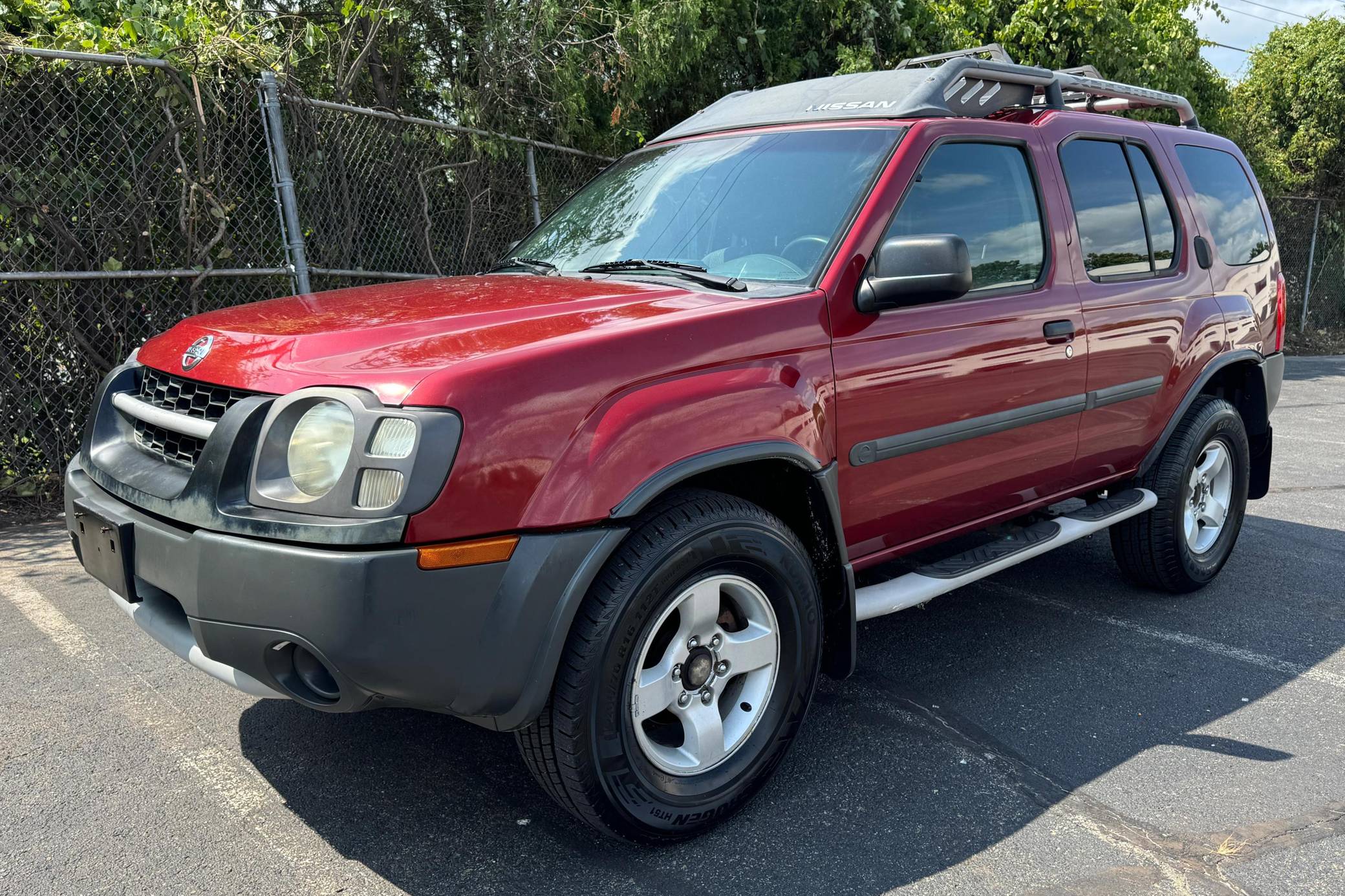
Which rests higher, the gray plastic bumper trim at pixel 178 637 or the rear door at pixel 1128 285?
the rear door at pixel 1128 285

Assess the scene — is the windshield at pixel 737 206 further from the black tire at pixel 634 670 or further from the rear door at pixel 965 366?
the black tire at pixel 634 670

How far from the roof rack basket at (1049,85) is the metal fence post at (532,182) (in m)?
3.79

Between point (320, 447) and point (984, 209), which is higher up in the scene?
point (984, 209)

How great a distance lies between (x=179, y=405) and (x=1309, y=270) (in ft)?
56.7

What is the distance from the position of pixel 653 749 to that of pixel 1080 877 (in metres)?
1.11

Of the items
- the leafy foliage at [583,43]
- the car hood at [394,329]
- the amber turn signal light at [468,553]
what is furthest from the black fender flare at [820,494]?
the leafy foliage at [583,43]

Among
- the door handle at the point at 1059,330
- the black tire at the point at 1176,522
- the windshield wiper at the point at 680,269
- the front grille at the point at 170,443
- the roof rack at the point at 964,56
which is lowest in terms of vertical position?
the black tire at the point at 1176,522

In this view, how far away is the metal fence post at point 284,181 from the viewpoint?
5984mm

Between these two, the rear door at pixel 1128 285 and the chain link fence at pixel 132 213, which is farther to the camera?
the chain link fence at pixel 132 213

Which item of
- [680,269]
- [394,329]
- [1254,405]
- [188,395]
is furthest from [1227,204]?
[188,395]

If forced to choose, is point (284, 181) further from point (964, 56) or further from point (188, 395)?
point (964, 56)

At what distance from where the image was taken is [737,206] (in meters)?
3.44

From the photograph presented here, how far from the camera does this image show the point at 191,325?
10.1 feet

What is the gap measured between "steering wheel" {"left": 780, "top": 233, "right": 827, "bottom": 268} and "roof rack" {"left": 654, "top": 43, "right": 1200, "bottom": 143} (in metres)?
0.61
